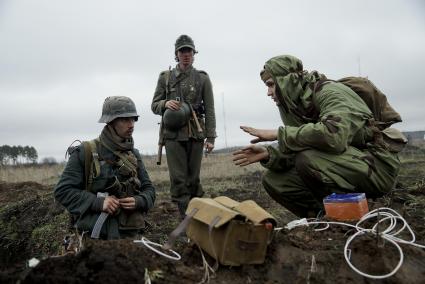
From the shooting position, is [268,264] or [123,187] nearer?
[268,264]

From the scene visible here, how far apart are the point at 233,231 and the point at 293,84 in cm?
190

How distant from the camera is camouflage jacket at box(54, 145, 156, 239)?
3.58m

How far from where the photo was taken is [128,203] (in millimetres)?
3695

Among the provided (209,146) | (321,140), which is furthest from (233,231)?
(209,146)

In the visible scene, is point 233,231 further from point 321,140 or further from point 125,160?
point 125,160

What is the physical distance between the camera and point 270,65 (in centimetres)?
399

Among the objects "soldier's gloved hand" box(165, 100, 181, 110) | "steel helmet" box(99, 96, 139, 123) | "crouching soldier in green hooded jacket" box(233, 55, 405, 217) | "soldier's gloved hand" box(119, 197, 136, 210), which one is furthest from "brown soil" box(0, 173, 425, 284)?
"soldier's gloved hand" box(165, 100, 181, 110)

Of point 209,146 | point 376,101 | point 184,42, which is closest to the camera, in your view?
point 376,101

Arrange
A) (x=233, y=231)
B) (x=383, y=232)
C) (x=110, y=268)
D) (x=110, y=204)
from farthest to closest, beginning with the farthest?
(x=110, y=204)
(x=383, y=232)
(x=233, y=231)
(x=110, y=268)

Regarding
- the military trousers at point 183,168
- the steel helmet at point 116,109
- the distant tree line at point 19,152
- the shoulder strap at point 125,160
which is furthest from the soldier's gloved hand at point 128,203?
the distant tree line at point 19,152

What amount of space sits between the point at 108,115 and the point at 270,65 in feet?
5.07

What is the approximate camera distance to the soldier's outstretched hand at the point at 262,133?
3740mm

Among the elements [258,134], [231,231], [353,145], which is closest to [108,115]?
[258,134]

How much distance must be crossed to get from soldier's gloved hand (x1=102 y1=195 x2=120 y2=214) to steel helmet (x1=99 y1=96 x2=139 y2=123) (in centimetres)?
69
